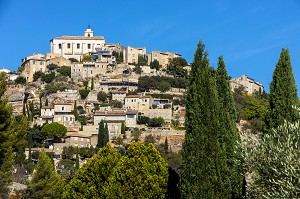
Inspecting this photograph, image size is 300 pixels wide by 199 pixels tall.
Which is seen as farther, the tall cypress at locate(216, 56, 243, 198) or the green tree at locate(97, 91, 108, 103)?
the green tree at locate(97, 91, 108, 103)

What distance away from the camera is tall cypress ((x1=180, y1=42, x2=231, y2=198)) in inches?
655

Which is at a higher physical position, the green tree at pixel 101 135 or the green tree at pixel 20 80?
the green tree at pixel 20 80

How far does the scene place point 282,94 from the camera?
1864 cm

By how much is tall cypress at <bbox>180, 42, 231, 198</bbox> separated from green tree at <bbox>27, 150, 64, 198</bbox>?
1886 cm

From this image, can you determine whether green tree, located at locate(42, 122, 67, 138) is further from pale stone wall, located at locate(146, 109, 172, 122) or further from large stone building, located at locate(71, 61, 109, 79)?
large stone building, located at locate(71, 61, 109, 79)

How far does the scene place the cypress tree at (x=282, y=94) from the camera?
727 inches

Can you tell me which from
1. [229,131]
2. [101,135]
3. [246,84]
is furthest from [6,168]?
[246,84]

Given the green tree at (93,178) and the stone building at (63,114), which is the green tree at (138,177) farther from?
the stone building at (63,114)

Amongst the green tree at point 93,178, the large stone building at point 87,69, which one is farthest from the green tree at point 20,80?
the green tree at point 93,178

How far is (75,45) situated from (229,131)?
9643cm

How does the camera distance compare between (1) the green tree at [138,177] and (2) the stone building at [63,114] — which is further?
(2) the stone building at [63,114]

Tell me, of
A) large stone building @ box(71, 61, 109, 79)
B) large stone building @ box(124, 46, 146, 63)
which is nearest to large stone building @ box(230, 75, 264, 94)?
large stone building @ box(124, 46, 146, 63)

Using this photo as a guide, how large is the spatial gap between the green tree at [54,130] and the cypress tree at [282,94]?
60306 millimetres

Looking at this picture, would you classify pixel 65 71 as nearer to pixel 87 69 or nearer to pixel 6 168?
pixel 87 69
